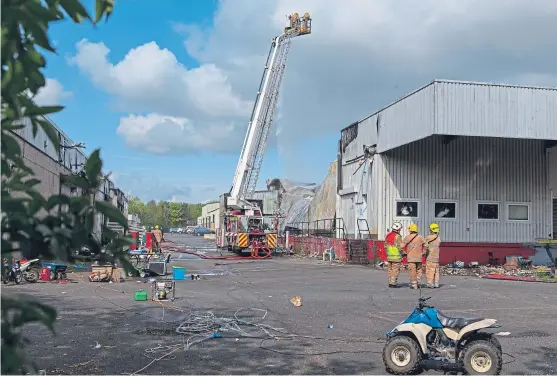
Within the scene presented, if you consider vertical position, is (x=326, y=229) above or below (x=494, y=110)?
below

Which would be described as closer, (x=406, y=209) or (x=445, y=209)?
(x=406, y=209)

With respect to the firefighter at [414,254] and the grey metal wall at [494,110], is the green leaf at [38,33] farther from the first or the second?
the grey metal wall at [494,110]

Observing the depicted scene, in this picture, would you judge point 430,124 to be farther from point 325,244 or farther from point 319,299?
point 325,244

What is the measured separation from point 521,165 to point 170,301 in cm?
2013

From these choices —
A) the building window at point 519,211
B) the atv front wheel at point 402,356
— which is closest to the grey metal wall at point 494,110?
the building window at point 519,211

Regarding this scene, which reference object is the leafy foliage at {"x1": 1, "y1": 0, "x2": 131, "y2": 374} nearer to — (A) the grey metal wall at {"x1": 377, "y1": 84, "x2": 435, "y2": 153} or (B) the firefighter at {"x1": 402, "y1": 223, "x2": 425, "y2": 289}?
(B) the firefighter at {"x1": 402, "y1": 223, "x2": 425, "y2": 289}

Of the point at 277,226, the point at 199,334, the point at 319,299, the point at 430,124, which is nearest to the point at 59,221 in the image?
the point at 199,334

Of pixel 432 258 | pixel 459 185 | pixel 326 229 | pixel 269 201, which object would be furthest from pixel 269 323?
pixel 269 201

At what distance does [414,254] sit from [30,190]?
48.6 feet

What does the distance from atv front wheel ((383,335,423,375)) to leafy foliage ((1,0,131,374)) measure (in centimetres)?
513

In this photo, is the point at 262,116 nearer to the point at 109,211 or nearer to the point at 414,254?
the point at 414,254

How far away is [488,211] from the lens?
26641mm

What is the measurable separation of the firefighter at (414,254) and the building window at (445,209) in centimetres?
1001

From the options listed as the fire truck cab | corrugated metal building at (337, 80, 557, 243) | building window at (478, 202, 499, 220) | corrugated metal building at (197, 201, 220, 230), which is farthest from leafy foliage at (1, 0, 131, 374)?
corrugated metal building at (197, 201, 220, 230)
